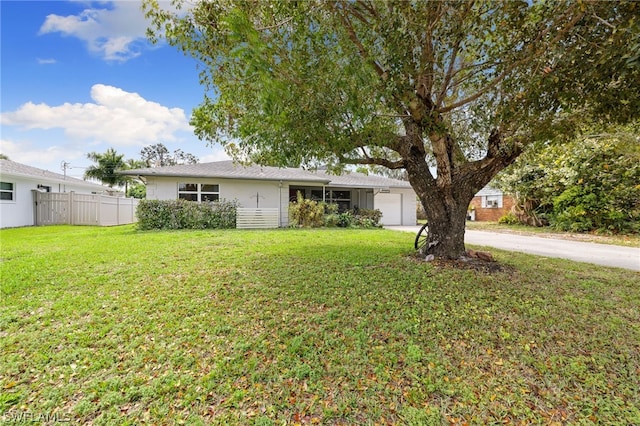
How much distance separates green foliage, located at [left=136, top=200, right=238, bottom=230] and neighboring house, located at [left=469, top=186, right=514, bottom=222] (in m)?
17.9

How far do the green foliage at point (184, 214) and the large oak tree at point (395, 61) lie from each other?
8.66 m

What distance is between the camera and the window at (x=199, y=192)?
47.1ft

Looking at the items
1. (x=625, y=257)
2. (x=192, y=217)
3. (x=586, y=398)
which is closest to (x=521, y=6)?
(x=586, y=398)

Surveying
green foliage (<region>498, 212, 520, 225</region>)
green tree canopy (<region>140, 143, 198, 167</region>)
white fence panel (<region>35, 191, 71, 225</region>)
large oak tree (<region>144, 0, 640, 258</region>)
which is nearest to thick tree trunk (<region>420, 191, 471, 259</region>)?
large oak tree (<region>144, 0, 640, 258</region>)

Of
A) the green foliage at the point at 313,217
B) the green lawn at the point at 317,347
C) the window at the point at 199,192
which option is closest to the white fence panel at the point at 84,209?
the window at the point at 199,192

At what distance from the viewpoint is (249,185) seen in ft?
50.0

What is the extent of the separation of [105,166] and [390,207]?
28597 millimetres

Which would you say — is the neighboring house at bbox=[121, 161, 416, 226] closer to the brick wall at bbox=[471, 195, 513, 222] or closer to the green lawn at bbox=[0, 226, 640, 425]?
the brick wall at bbox=[471, 195, 513, 222]

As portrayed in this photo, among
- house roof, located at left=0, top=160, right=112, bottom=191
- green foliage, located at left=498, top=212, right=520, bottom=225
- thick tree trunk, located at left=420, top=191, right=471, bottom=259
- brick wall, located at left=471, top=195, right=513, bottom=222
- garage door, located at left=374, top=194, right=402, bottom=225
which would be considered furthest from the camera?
brick wall, located at left=471, top=195, right=513, bottom=222

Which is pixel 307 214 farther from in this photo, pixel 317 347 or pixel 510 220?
pixel 510 220

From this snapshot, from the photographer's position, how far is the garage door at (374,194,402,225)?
19.0m

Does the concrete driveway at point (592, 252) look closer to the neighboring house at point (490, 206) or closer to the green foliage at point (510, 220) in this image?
the green foliage at point (510, 220)

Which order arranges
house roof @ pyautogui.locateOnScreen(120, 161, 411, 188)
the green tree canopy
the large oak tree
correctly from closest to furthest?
the large oak tree
house roof @ pyautogui.locateOnScreen(120, 161, 411, 188)
the green tree canopy

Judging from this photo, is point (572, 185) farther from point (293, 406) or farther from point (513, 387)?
point (293, 406)
